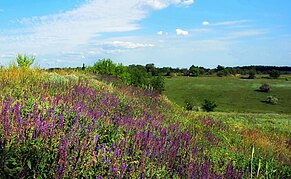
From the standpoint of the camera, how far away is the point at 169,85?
323 feet

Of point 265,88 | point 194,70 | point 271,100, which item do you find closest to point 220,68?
point 194,70

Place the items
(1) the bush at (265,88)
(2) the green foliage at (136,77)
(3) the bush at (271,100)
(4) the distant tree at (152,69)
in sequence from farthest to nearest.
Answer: (4) the distant tree at (152,69), (1) the bush at (265,88), (3) the bush at (271,100), (2) the green foliage at (136,77)

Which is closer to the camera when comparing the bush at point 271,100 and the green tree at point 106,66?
the green tree at point 106,66

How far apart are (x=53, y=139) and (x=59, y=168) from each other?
479 mm

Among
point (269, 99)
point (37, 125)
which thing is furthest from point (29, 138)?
point (269, 99)

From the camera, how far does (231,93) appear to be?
88875mm

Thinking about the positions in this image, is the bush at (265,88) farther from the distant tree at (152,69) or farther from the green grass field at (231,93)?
the distant tree at (152,69)

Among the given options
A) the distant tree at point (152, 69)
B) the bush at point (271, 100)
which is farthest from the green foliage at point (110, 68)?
the distant tree at point (152, 69)

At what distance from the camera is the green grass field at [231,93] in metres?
77.1

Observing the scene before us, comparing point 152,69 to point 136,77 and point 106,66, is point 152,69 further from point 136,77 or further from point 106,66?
point 106,66

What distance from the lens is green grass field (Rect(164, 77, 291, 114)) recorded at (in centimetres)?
7712

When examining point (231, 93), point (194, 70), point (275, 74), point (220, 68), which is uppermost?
point (220, 68)

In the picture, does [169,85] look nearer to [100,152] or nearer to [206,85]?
[206,85]

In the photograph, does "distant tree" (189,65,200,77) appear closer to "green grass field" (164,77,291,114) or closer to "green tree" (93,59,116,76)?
"green grass field" (164,77,291,114)
